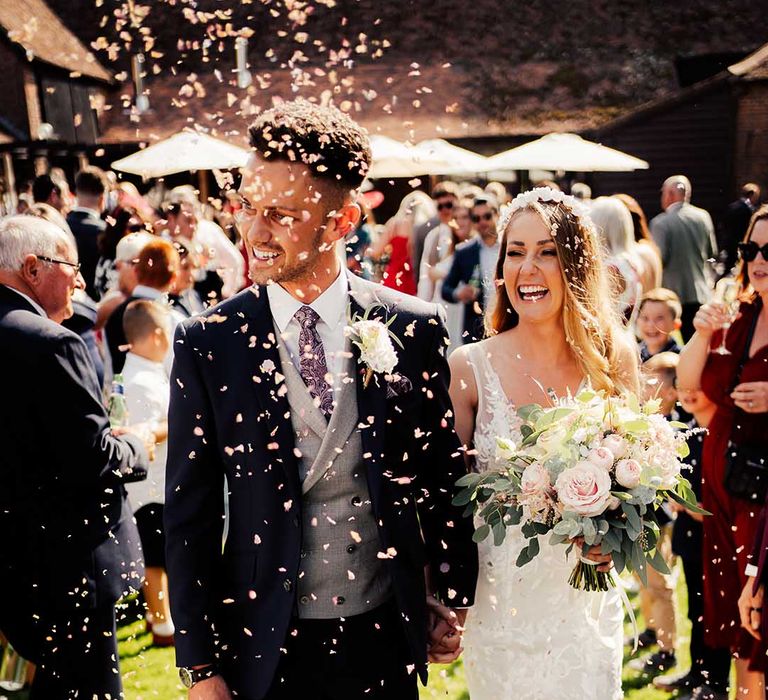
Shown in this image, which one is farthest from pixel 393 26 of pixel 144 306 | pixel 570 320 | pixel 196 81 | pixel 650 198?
pixel 570 320

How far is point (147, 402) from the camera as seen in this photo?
4918 mm

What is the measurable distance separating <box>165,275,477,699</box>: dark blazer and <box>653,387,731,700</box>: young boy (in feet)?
7.07

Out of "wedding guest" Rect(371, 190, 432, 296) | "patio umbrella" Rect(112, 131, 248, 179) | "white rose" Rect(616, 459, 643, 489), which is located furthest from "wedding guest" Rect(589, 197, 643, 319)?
"patio umbrella" Rect(112, 131, 248, 179)

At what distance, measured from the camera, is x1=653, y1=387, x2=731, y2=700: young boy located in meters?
4.30

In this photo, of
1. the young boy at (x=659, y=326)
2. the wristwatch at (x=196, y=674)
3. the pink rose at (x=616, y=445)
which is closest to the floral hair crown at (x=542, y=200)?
the pink rose at (x=616, y=445)

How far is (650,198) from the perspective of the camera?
78.6ft

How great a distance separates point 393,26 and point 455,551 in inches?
955

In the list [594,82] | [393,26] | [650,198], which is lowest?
[650,198]

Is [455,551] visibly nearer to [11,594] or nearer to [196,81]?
[11,594]

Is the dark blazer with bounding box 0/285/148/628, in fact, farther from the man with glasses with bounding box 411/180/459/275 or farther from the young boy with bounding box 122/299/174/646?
the man with glasses with bounding box 411/180/459/275

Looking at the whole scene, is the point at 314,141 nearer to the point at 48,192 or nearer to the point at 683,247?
the point at 48,192

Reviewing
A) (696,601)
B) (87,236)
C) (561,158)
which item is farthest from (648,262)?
(561,158)

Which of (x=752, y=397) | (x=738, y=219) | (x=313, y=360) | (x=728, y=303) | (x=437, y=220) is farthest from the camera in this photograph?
(x=738, y=219)

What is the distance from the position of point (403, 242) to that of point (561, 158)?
3663mm
